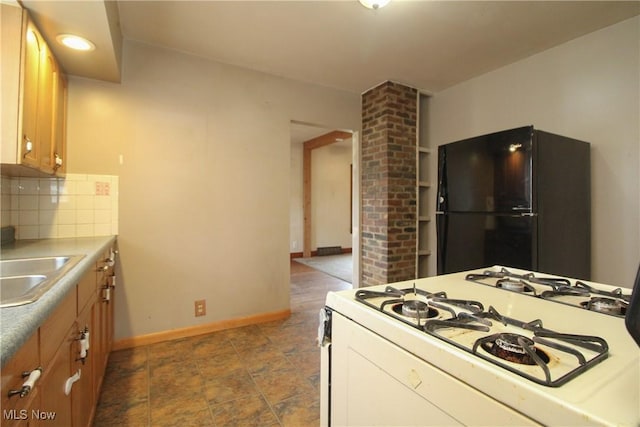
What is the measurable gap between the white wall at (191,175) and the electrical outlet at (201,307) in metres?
0.04

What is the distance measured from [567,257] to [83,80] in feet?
12.3

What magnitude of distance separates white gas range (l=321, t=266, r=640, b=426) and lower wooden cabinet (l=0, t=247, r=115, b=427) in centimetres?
77

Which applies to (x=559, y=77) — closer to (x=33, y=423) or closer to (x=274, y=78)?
(x=274, y=78)

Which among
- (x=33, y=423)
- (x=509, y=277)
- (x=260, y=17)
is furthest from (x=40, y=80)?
(x=509, y=277)

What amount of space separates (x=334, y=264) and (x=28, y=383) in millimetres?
5254

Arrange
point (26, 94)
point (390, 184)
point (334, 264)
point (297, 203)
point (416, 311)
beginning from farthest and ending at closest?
point (297, 203) < point (334, 264) < point (390, 184) < point (26, 94) < point (416, 311)

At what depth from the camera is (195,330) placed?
8.46ft

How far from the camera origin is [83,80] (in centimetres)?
221

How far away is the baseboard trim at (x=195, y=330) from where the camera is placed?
7.72ft

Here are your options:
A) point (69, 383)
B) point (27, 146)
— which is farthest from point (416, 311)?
point (27, 146)

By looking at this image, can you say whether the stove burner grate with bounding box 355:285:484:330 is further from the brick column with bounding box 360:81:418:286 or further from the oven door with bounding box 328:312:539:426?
the brick column with bounding box 360:81:418:286

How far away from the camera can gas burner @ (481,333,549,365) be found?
59 cm

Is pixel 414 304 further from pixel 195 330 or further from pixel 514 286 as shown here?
pixel 195 330

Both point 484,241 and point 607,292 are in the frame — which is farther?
point 484,241
